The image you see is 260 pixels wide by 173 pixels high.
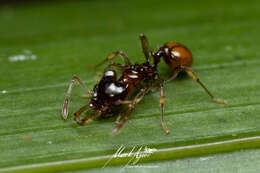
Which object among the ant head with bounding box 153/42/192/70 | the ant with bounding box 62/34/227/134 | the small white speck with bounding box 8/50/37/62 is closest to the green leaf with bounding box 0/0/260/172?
the small white speck with bounding box 8/50/37/62

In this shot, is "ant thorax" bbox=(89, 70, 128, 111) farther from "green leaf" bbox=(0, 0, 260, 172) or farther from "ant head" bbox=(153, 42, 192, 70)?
"ant head" bbox=(153, 42, 192, 70)

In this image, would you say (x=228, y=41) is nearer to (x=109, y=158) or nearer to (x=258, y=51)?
(x=258, y=51)

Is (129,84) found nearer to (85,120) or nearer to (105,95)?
(105,95)

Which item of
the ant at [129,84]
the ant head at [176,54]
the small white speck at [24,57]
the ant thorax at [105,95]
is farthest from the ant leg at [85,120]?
the small white speck at [24,57]

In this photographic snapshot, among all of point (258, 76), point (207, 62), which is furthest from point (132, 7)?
point (258, 76)

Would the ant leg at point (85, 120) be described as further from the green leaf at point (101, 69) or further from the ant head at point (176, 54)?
the ant head at point (176, 54)

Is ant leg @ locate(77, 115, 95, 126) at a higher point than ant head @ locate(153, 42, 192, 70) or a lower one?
lower

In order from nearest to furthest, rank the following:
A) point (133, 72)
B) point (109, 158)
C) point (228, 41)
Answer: point (109, 158) → point (133, 72) → point (228, 41)
